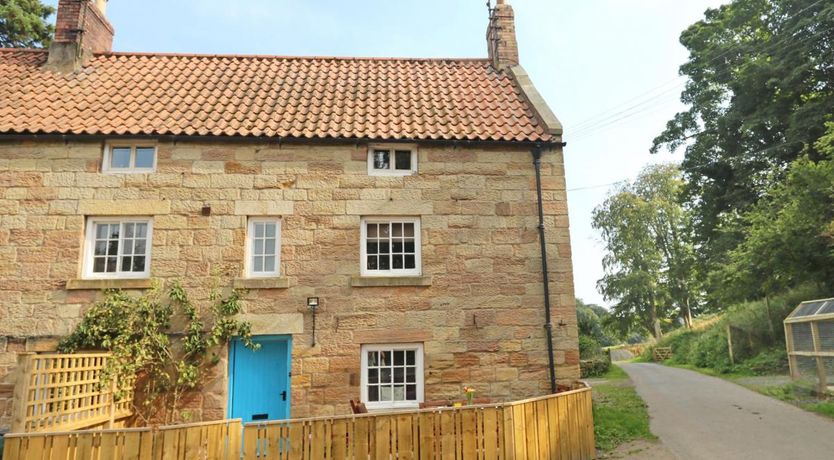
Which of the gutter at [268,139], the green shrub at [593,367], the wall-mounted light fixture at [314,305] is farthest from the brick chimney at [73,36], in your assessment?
the green shrub at [593,367]

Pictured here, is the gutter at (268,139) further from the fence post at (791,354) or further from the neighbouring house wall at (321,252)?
the fence post at (791,354)

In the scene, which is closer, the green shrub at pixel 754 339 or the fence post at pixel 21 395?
the fence post at pixel 21 395

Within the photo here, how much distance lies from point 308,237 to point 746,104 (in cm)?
2431

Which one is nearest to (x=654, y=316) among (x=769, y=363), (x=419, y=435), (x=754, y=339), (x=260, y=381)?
(x=754, y=339)

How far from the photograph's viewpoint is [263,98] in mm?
11727

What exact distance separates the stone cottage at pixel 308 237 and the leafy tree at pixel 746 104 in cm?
1713

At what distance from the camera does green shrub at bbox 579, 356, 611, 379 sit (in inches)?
894

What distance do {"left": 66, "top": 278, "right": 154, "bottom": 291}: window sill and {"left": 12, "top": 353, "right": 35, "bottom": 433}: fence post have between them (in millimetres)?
3044

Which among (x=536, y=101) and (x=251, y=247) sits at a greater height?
(x=536, y=101)

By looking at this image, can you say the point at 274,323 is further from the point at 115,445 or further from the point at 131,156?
the point at 131,156

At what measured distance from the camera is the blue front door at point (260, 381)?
31.3ft

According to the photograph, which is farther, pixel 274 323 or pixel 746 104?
pixel 746 104

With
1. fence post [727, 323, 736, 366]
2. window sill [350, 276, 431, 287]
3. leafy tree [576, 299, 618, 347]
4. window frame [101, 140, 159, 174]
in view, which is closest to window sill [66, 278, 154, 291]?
window frame [101, 140, 159, 174]

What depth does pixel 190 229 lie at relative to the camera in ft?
32.8
